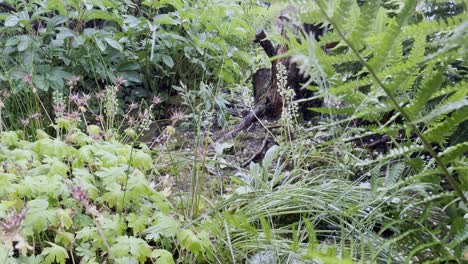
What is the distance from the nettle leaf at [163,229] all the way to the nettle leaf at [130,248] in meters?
0.05

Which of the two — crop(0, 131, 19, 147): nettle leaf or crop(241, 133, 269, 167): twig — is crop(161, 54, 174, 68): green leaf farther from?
crop(0, 131, 19, 147): nettle leaf

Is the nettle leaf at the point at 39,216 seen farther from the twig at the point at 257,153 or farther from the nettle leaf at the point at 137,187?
the twig at the point at 257,153

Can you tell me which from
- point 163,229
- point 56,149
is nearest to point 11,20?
point 56,149

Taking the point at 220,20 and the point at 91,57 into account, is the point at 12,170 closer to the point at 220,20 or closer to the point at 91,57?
the point at 91,57

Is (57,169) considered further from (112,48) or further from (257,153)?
(112,48)

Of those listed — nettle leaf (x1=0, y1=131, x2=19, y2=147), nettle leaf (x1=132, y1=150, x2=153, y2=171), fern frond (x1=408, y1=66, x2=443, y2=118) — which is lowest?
nettle leaf (x1=0, y1=131, x2=19, y2=147)

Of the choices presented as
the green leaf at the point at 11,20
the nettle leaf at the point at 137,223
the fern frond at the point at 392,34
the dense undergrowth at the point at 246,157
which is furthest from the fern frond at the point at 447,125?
the green leaf at the point at 11,20

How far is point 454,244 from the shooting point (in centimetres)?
67

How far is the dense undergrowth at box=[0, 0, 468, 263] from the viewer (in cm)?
60

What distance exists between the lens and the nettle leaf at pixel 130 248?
1.02 metres

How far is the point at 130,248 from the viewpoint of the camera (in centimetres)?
104

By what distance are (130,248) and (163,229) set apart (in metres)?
0.10

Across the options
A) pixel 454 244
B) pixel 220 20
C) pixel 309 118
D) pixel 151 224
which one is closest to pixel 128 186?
pixel 151 224

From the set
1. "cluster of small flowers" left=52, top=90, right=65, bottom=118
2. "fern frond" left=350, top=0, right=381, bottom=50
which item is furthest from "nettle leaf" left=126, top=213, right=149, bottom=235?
"fern frond" left=350, top=0, right=381, bottom=50
